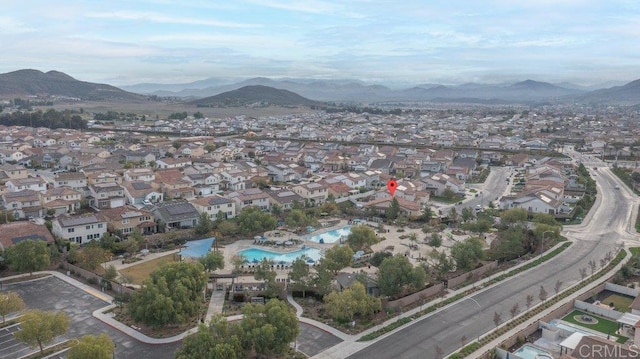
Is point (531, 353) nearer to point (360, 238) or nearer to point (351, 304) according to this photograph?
point (351, 304)

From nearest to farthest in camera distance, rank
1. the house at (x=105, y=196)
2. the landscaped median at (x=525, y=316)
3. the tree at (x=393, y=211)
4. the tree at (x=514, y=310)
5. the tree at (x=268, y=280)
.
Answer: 1. the landscaped median at (x=525, y=316)
2. the tree at (x=514, y=310)
3. the tree at (x=268, y=280)
4. the tree at (x=393, y=211)
5. the house at (x=105, y=196)

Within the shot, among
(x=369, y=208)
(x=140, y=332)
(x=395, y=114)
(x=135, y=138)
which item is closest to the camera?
(x=140, y=332)

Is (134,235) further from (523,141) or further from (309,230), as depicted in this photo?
(523,141)

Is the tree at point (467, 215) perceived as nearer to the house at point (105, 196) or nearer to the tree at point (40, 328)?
the house at point (105, 196)

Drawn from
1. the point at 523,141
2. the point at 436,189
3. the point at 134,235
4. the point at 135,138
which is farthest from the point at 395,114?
the point at 134,235

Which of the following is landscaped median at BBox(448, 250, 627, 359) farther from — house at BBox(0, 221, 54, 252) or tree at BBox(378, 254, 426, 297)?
house at BBox(0, 221, 54, 252)

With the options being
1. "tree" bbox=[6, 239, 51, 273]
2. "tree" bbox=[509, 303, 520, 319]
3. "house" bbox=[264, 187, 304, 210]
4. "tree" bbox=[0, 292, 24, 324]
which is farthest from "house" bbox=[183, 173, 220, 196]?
"tree" bbox=[509, 303, 520, 319]

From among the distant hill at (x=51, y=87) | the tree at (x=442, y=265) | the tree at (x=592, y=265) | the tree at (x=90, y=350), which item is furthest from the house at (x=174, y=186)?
the distant hill at (x=51, y=87)
